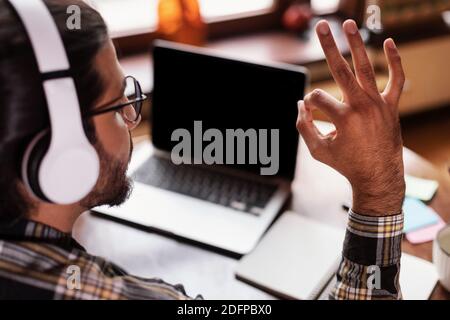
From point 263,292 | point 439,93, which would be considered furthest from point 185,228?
point 439,93

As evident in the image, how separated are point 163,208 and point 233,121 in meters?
0.27

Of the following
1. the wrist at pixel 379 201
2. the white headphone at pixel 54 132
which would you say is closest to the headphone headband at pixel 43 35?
the white headphone at pixel 54 132

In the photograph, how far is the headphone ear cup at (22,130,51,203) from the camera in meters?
0.68

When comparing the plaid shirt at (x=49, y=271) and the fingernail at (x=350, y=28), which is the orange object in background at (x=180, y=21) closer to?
the fingernail at (x=350, y=28)

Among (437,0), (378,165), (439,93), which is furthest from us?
(439,93)

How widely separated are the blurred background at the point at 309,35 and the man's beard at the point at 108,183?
4.25ft

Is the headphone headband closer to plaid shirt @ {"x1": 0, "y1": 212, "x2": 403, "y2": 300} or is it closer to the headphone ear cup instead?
the headphone ear cup

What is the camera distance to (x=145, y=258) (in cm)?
119

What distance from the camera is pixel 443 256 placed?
42.1 inches

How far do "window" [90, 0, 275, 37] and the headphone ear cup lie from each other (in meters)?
1.68

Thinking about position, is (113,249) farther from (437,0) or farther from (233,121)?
(437,0)

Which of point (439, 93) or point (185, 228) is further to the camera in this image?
point (439, 93)

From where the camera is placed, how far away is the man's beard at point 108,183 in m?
0.81
